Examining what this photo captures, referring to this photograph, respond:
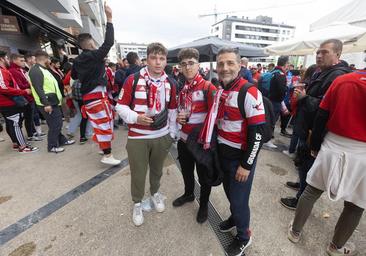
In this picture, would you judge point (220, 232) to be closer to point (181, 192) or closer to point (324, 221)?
point (181, 192)

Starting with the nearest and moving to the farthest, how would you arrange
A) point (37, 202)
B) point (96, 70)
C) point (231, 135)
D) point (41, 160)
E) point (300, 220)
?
point (231, 135), point (300, 220), point (37, 202), point (96, 70), point (41, 160)

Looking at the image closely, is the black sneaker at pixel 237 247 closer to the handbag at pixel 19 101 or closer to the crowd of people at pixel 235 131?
the crowd of people at pixel 235 131

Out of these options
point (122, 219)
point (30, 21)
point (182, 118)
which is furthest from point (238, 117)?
point (30, 21)

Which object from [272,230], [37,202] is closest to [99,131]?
[37,202]

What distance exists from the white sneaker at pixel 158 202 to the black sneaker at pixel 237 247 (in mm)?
905

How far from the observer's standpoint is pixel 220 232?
2.06m

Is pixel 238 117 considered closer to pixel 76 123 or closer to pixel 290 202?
pixel 290 202

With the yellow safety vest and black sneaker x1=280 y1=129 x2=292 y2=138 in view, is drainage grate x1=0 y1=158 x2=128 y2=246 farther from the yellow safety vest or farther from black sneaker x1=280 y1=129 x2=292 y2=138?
black sneaker x1=280 y1=129 x2=292 y2=138

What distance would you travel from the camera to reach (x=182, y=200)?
8.19 feet

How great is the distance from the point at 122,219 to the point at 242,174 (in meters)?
1.57

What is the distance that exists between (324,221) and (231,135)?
175 centimetres

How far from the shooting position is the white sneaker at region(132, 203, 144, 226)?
2.14 meters

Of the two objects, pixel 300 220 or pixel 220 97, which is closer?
pixel 220 97

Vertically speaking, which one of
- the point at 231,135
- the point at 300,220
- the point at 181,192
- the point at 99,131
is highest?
the point at 231,135
